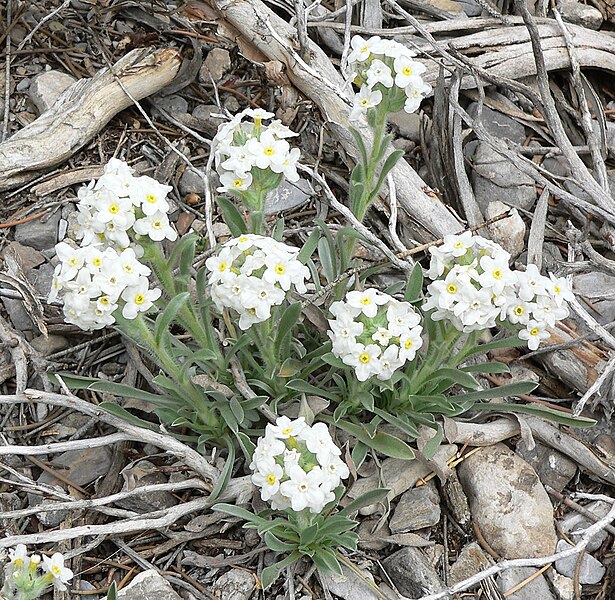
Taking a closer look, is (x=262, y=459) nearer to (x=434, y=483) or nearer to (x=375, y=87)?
(x=434, y=483)

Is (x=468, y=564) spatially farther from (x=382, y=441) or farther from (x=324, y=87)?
(x=324, y=87)

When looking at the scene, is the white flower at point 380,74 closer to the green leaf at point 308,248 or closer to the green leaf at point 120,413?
the green leaf at point 308,248

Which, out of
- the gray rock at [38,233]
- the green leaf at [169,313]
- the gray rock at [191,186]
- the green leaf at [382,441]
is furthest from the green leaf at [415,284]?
the gray rock at [38,233]

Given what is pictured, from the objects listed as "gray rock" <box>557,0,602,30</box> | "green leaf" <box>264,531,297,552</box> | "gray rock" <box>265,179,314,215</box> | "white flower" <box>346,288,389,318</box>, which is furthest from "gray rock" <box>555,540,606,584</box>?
"gray rock" <box>557,0,602,30</box>

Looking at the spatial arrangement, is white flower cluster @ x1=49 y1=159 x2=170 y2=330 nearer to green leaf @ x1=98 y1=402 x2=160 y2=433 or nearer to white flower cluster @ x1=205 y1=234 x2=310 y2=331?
white flower cluster @ x1=205 y1=234 x2=310 y2=331

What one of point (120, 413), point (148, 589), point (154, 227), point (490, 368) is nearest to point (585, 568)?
point (490, 368)
